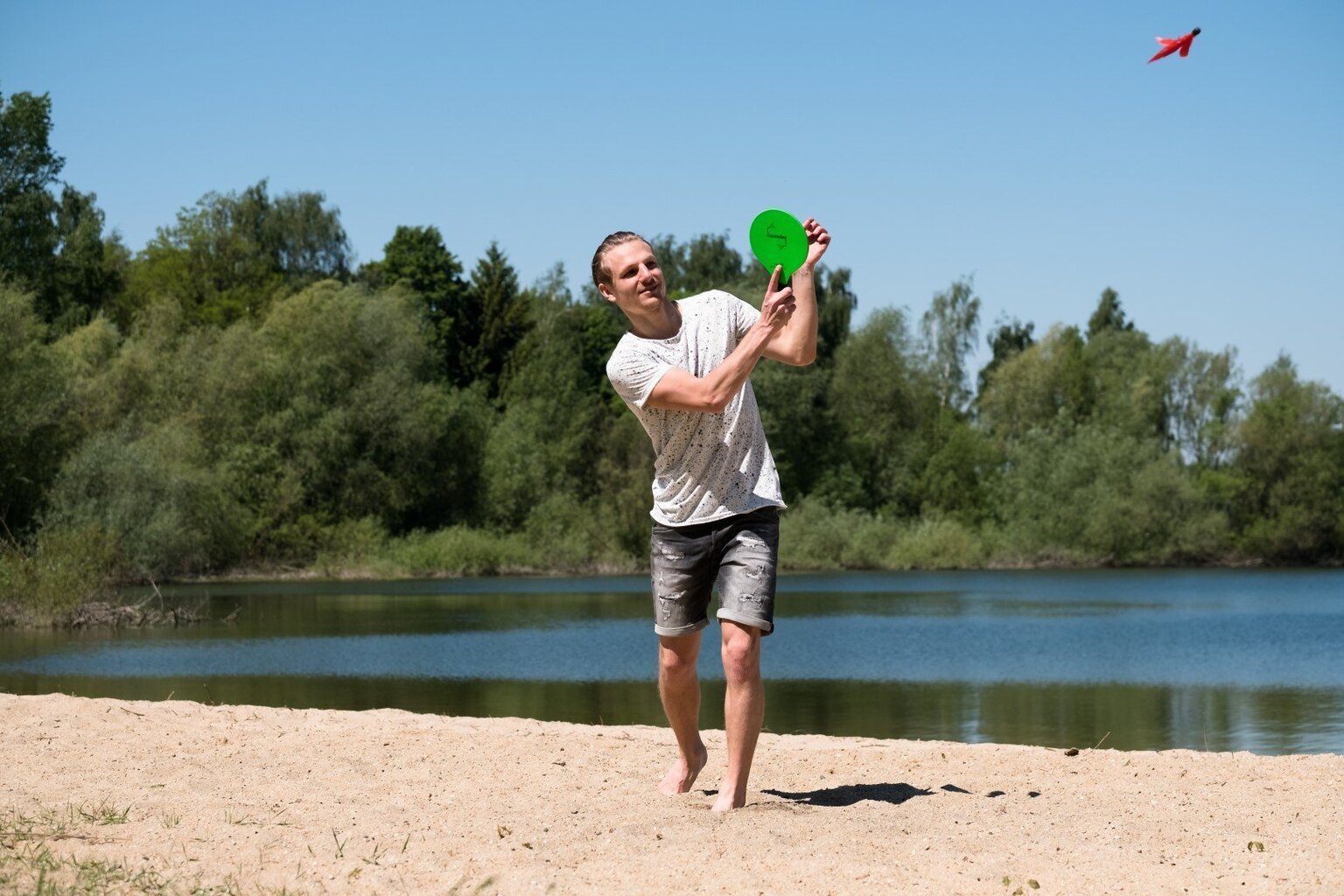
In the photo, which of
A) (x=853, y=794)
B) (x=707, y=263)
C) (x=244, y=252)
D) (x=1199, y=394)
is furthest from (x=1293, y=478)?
(x=853, y=794)

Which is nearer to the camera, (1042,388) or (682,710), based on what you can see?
(682,710)

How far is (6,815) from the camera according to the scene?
5.81 metres

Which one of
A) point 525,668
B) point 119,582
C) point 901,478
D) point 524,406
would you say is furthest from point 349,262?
point 525,668

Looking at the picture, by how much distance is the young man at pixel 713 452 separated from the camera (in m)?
5.73

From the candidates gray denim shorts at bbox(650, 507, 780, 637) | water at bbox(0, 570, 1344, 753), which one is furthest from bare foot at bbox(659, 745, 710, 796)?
water at bbox(0, 570, 1344, 753)

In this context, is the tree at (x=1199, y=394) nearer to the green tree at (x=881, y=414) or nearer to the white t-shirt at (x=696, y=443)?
the green tree at (x=881, y=414)

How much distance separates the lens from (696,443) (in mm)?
5875

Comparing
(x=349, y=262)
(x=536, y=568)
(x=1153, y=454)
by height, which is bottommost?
(x=536, y=568)

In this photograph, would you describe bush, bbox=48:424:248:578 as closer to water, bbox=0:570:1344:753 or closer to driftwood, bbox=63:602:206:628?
water, bbox=0:570:1344:753

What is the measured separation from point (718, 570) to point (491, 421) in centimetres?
5283

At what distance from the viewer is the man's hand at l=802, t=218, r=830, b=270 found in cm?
592

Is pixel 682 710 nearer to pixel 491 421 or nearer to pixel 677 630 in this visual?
pixel 677 630

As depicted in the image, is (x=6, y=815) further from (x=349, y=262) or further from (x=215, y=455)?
(x=349, y=262)

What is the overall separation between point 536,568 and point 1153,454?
2565cm
